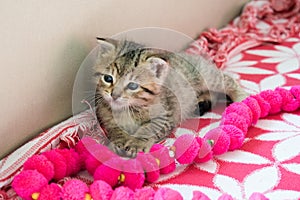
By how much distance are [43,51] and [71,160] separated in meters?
0.32

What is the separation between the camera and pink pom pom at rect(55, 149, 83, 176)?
1.24m

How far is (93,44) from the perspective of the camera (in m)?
1.50

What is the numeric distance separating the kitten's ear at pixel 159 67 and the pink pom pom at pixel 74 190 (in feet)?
1.22

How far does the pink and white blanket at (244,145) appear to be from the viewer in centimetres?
119

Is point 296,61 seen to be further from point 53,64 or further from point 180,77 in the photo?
point 53,64

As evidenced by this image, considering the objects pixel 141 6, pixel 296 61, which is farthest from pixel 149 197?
pixel 296 61

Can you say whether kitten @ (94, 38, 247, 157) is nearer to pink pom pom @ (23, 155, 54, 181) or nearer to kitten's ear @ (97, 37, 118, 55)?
kitten's ear @ (97, 37, 118, 55)

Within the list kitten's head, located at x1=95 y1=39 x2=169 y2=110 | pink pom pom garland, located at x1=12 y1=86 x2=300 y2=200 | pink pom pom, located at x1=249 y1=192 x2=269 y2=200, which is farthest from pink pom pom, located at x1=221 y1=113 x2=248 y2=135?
pink pom pom, located at x1=249 y1=192 x2=269 y2=200

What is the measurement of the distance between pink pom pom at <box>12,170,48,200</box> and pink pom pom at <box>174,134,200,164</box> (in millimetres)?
365

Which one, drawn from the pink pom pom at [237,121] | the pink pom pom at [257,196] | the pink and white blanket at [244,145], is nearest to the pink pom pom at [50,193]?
the pink and white blanket at [244,145]

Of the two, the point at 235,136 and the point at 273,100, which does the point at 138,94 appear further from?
the point at 273,100

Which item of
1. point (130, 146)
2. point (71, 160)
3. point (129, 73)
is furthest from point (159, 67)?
point (71, 160)

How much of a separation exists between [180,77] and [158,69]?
0.50 feet

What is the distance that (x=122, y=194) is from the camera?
108 cm
